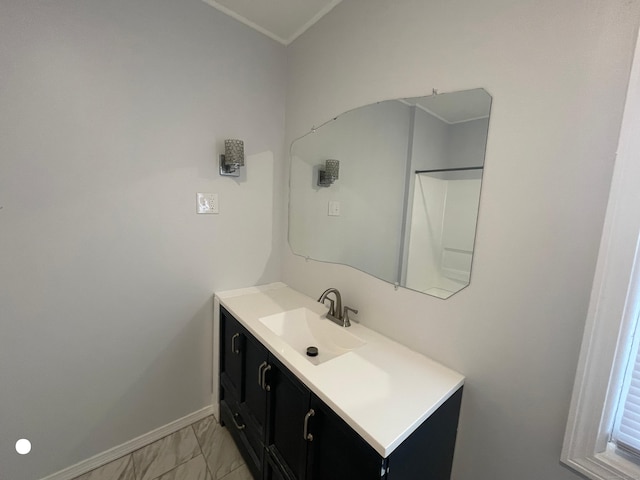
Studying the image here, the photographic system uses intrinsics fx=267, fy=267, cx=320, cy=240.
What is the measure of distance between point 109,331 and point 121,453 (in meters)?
0.71

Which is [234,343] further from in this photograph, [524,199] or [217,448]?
[524,199]

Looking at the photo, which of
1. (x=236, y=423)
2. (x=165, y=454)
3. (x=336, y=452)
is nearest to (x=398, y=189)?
(x=336, y=452)

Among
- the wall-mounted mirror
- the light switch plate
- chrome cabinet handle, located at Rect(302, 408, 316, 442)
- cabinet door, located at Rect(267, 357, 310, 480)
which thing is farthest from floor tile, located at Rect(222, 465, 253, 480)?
the light switch plate

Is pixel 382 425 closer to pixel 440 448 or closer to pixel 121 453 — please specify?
pixel 440 448

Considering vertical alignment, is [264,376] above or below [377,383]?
Result: below

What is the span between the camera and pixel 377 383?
37.1 inches

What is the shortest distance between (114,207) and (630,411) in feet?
6.89

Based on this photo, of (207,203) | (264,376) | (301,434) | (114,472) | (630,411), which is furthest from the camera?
(207,203)

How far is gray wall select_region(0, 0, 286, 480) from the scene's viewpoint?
1.16 m

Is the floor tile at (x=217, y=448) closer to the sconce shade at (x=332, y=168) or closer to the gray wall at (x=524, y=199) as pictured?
the gray wall at (x=524, y=199)

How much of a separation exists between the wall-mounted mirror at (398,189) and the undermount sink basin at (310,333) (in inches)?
13.6

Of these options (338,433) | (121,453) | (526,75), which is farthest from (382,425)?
(121,453)

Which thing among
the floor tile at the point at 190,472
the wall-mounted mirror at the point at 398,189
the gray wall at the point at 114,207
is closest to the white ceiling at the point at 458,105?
the wall-mounted mirror at the point at 398,189

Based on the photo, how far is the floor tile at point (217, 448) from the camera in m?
1.45
